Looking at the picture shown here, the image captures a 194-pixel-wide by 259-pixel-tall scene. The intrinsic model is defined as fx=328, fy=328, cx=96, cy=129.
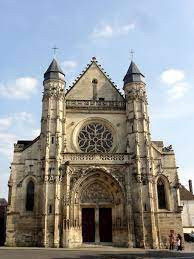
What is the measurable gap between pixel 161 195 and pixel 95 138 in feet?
21.7

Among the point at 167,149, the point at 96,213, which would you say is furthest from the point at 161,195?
the point at 96,213

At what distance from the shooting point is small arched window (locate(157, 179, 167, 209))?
2398 cm

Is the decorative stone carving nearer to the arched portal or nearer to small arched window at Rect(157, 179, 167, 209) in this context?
small arched window at Rect(157, 179, 167, 209)

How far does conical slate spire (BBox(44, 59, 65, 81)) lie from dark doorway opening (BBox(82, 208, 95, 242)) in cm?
1075

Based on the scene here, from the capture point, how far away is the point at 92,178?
2405cm

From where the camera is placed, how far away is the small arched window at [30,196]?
Result: 2336 cm

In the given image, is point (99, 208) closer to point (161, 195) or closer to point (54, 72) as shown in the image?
point (161, 195)

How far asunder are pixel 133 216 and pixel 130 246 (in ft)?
6.56

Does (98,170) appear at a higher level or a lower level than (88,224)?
higher

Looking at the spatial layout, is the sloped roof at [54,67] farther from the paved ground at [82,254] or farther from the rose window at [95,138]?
the paved ground at [82,254]

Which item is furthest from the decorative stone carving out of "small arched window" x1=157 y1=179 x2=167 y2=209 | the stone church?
"small arched window" x1=157 y1=179 x2=167 y2=209

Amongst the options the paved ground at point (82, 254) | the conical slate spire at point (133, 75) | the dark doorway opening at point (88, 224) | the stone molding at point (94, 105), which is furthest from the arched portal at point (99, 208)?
the conical slate spire at point (133, 75)

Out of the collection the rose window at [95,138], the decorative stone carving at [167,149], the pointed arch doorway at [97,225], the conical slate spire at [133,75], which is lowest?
the pointed arch doorway at [97,225]

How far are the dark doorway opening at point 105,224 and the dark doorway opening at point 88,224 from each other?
1.90ft
